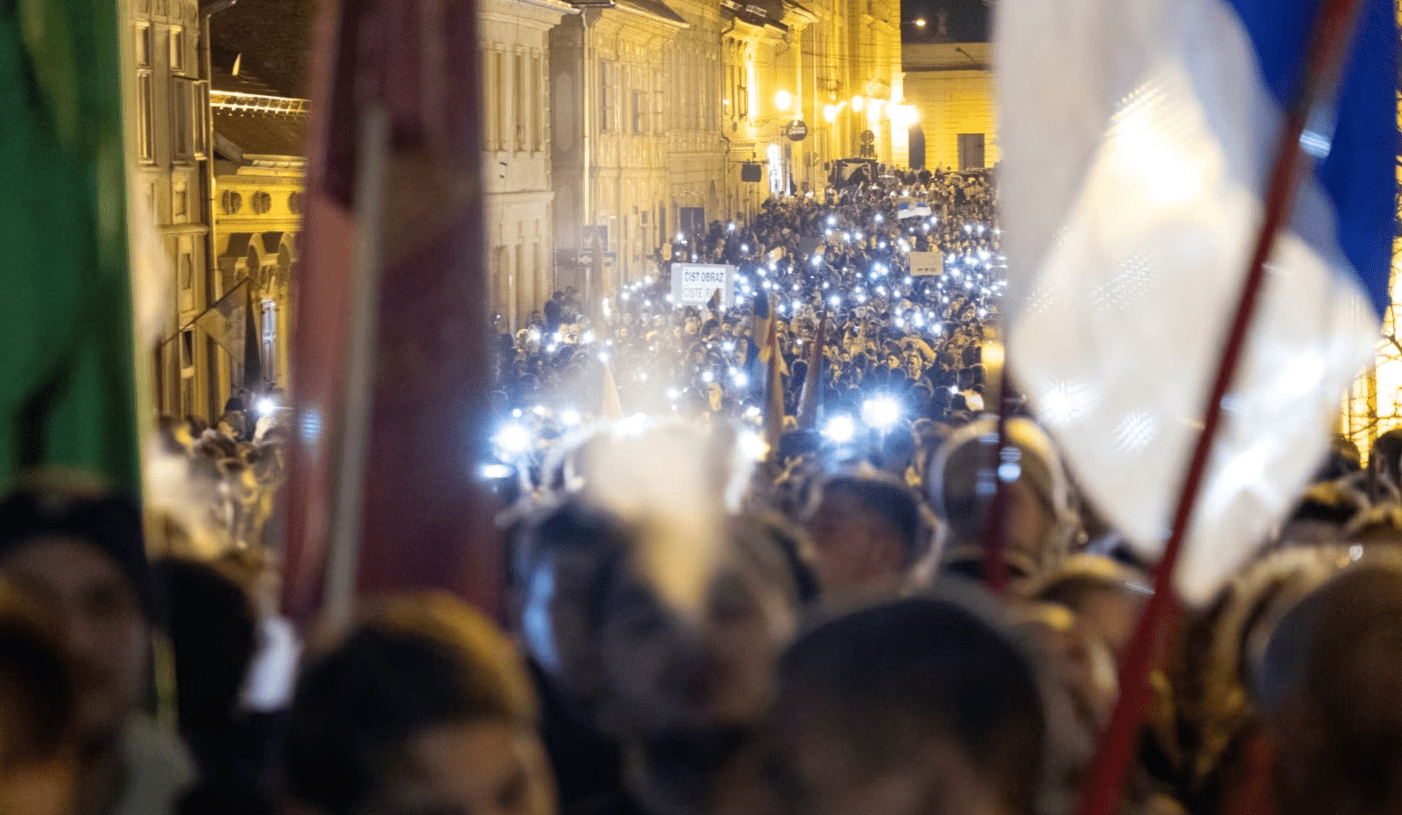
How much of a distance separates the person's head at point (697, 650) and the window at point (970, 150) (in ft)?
357

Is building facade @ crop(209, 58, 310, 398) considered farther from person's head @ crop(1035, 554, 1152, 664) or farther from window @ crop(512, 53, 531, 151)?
person's head @ crop(1035, 554, 1152, 664)

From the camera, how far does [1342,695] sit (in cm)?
237

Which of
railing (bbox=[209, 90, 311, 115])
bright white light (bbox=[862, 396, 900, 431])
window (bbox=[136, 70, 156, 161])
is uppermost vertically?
railing (bbox=[209, 90, 311, 115])

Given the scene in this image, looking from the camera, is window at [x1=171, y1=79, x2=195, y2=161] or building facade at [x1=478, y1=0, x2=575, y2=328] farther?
building facade at [x1=478, y1=0, x2=575, y2=328]

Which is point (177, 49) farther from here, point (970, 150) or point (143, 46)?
point (970, 150)

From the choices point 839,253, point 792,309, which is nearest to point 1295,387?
point 792,309

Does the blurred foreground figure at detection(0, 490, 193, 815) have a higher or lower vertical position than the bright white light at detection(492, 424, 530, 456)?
higher

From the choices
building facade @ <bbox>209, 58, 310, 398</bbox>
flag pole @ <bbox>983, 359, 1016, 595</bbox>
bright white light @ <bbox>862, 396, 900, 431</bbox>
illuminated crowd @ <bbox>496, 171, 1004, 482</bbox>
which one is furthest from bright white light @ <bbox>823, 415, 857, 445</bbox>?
building facade @ <bbox>209, 58, 310, 398</bbox>

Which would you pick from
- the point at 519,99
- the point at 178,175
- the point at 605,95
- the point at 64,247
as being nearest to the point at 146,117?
the point at 178,175

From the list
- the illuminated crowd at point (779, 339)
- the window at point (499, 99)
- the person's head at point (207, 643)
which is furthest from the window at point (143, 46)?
the person's head at point (207, 643)

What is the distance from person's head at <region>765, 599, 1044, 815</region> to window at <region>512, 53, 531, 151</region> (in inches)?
1350

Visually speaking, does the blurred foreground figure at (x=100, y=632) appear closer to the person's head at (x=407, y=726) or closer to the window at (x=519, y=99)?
the person's head at (x=407, y=726)

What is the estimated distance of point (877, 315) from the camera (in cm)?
2761

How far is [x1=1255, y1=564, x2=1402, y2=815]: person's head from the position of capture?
2.34 metres
